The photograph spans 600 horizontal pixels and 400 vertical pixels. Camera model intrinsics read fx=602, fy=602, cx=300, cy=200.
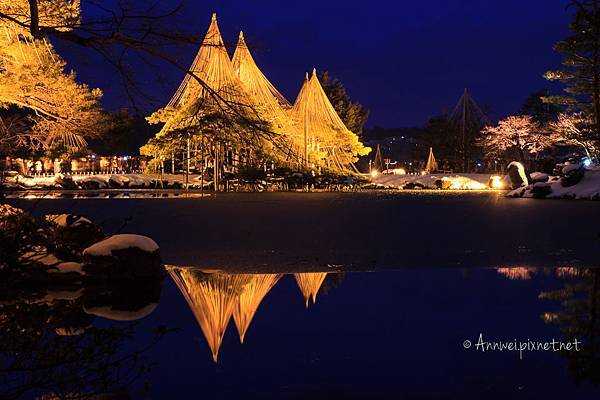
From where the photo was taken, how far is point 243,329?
5348 millimetres

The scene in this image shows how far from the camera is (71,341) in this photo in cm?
495

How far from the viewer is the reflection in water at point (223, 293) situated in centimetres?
545

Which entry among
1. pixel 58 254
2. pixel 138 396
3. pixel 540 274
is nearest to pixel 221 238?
pixel 58 254

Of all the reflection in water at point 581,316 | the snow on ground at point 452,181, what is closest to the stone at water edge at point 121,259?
the reflection in water at point 581,316

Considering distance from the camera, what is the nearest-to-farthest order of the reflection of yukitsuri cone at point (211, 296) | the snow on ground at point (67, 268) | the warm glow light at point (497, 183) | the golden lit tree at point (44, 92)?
the reflection of yukitsuri cone at point (211, 296)
the snow on ground at point (67, 268)
the golden lit tree at point (44, 92)
the warm glow light at point (497, 183)

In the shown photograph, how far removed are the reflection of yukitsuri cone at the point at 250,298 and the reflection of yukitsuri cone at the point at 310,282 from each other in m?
0.30

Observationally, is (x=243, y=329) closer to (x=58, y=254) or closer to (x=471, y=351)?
(x=471, y=351)

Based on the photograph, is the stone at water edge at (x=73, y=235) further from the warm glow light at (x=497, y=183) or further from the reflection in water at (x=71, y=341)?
the warm glow light at (x=497, y=183)

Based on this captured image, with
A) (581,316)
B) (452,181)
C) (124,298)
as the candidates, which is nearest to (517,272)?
(581,316)

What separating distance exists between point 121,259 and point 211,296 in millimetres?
1503

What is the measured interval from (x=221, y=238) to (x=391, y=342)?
690cm

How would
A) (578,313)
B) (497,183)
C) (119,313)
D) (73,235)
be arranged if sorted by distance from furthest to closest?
(497,183)
(73,235)
(119,313)
(578,313)

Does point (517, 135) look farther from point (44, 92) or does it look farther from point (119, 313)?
point (119, 313)

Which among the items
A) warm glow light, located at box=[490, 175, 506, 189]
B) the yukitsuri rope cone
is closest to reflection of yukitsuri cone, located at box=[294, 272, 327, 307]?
the yukitsuri rope cone
